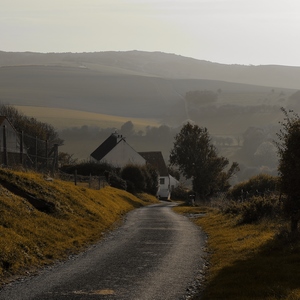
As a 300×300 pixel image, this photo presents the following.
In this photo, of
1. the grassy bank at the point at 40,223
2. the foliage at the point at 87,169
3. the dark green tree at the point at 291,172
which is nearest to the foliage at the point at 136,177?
the foliage at the point at 87,169

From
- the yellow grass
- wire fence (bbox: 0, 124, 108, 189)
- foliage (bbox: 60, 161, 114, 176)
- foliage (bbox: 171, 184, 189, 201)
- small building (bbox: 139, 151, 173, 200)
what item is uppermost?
the yellow grass

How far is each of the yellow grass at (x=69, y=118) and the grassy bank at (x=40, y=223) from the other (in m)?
135

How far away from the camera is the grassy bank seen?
19920 millimetres

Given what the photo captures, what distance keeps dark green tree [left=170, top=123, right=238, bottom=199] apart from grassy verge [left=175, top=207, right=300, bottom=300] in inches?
2891

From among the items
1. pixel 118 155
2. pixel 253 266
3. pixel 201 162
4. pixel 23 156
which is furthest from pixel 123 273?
pixel 118 155

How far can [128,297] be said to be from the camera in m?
15.1

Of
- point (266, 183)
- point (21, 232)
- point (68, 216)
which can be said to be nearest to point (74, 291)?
point (21, 232)

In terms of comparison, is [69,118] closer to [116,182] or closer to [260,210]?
[116,182]

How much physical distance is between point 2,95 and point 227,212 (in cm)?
16530

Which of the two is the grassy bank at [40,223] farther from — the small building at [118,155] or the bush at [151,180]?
the small building at [118,155]

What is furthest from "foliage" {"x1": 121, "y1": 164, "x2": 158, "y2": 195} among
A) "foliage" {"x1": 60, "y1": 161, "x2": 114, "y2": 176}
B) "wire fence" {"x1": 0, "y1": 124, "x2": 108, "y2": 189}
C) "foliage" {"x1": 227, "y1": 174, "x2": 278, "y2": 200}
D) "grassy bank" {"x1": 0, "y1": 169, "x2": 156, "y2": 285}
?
"grassy bank" {"x1": 0, "y1": 169, "x2": 156, "y2": 285}

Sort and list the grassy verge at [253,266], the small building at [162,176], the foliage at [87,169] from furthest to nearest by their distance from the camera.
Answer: the small building at [162,176], the foliage at [87,169], the grassy verge at [253,266]

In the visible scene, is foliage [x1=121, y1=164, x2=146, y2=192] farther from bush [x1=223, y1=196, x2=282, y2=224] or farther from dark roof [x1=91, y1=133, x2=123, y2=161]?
bush [x1=223, y1=196, x2=282, y2=224]

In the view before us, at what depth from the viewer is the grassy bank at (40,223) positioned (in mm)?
19920
